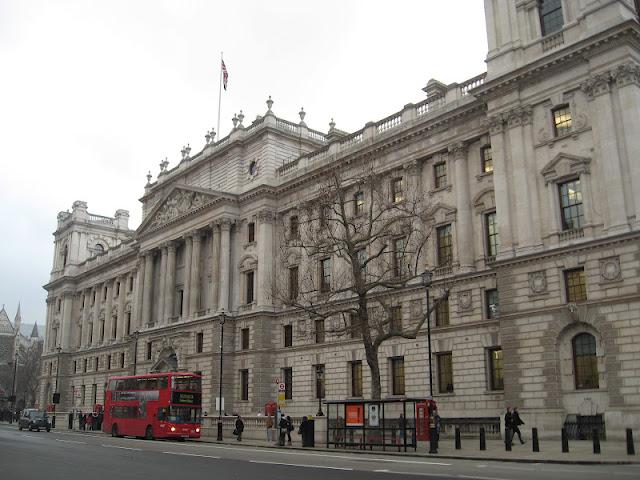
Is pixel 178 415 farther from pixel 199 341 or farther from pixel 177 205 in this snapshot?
pixel 177 205

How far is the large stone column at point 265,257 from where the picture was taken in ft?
164

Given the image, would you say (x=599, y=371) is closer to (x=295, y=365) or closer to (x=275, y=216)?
(x=295, y=365)

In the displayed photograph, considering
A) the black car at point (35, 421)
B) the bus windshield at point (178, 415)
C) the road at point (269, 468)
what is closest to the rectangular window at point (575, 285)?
the road at point (269, 468)

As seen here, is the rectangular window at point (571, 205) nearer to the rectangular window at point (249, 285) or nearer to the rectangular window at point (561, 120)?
the rectangular window at point (561, 120)

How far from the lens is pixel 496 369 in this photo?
3562 cm

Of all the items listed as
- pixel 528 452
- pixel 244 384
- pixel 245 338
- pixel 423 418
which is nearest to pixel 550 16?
pixel 423 418

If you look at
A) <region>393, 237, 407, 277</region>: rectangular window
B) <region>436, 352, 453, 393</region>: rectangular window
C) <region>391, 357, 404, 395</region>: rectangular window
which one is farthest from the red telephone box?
<region>391, 357, 404, 395</region>: rectangular window

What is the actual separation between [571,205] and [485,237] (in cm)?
601

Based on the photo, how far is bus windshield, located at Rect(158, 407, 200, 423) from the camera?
38.3 m

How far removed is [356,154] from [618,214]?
1944cm

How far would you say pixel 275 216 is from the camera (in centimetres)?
5212

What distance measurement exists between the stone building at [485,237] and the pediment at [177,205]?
0.22m

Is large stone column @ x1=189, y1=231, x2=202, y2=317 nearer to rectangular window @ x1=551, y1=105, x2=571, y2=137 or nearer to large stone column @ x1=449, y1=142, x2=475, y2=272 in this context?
large stone column @ x1=449, y1=142, x2=475, y2=272

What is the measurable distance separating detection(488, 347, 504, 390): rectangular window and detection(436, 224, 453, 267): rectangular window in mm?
5942
